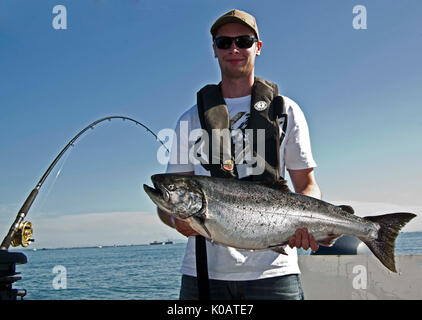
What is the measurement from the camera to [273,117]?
4.14m

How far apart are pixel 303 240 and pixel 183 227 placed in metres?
1.18

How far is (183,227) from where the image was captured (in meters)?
3.51

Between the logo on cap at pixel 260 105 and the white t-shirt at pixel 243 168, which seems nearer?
the white t-shirt at pixel 243 168

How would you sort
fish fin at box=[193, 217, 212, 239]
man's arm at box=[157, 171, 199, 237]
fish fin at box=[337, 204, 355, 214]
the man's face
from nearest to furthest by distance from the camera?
fish fin at box=[193, 217, 212, 239], man's arm at box=[157, 171, 199, 237], fish fin at box=[337, 204, 355, 214], the man's face

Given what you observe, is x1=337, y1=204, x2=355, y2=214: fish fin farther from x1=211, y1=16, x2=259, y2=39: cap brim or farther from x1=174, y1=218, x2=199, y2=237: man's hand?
x1=211, y1=16, x2=259, y2=39: cap brim

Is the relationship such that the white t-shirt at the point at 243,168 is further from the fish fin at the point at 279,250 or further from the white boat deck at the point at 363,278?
the white boat deck at the point at 363,278

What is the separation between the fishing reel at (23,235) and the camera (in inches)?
272

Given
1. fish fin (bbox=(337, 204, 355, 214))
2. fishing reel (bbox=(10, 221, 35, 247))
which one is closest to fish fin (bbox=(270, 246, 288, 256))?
fish fin (bbox=(337, 204, 355, 214))

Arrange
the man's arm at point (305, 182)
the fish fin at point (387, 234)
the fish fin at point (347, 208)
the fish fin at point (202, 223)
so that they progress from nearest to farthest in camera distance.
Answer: the fish fin at point (202, 223) < the fish fin at point (387, 234) < the fish fin at point (347, 208) < the man's arm at point (305, 182)

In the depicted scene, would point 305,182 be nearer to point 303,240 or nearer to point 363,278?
point 303,240

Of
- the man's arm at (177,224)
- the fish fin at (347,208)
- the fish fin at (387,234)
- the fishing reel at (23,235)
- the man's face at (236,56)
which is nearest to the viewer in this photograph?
the man's arm at (177,224)

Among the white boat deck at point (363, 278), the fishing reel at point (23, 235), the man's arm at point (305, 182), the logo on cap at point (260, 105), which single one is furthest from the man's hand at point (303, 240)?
the fishing reel at point (23, 235)

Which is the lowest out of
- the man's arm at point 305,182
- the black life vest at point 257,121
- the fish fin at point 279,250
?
the fish fin at point 279,250

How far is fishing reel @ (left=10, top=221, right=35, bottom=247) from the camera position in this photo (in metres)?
6.90
